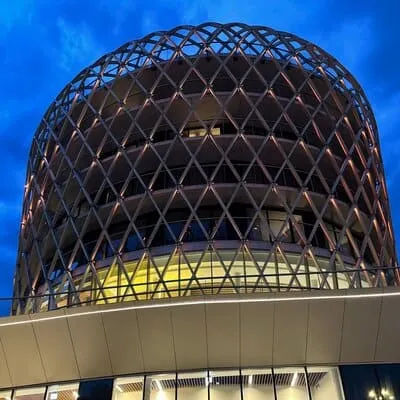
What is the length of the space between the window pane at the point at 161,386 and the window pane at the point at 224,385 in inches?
51.2

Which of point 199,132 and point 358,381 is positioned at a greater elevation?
point 199,132

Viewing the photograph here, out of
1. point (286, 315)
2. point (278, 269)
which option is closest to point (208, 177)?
point (278, 269)

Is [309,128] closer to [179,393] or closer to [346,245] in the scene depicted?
[346,245]

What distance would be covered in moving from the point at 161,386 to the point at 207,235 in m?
12.1

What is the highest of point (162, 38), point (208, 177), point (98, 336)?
point (162, 38)

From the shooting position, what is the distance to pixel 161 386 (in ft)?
58.9

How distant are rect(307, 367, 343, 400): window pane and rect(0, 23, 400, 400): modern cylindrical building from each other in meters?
0.07

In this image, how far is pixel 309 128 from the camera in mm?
35000

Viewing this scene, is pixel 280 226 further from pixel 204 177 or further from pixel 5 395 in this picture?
pixel 5 395

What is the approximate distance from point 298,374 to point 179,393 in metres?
4.04

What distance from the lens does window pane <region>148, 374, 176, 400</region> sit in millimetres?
17719

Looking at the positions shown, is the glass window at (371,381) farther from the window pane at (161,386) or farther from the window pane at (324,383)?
the window pane at (161,386)

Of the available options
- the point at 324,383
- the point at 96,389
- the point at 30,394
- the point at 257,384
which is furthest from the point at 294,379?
the point at 30,394

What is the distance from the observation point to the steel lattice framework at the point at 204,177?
95.8 feet
